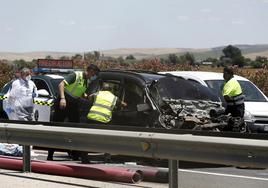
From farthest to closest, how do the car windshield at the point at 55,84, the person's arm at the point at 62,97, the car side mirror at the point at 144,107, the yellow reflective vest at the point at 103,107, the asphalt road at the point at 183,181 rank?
the car windshield at the point at 55,84
the person's arm at the point at 62,97
the car side mirror at the point at 144,107
the yellow reflective vest at the point at 103,107
the asphalt road at the point at 183,181

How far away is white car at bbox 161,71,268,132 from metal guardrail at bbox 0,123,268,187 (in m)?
5.12

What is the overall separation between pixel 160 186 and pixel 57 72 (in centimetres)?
1011

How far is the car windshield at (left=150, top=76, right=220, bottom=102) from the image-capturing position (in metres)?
10.3

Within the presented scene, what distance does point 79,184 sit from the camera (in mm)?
7672

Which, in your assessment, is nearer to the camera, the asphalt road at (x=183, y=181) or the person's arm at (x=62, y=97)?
the asphalt road at (x=183, y=181)

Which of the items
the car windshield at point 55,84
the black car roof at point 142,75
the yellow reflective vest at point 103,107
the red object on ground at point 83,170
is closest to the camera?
the red object on ground at point 83,170

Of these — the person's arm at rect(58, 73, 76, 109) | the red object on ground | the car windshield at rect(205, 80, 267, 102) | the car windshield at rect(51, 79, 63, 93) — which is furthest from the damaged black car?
the car windshield at rect(51, 79, 63, 93)

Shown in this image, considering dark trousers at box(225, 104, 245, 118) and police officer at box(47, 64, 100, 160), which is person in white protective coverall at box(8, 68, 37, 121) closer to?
police officer at box(47, 64, 100, 160)

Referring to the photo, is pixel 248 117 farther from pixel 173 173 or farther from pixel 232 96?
pixel 173 173

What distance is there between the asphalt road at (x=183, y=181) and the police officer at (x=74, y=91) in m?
2.56

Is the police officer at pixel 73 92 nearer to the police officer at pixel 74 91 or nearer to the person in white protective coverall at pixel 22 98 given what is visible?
the police officer at pixel 74 91

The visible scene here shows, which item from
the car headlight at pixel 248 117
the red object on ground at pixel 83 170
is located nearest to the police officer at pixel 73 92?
the red object on ground at pixel 83 170

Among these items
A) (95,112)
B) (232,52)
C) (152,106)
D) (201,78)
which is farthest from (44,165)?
(232,52)

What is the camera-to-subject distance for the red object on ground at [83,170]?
25.6 ft
